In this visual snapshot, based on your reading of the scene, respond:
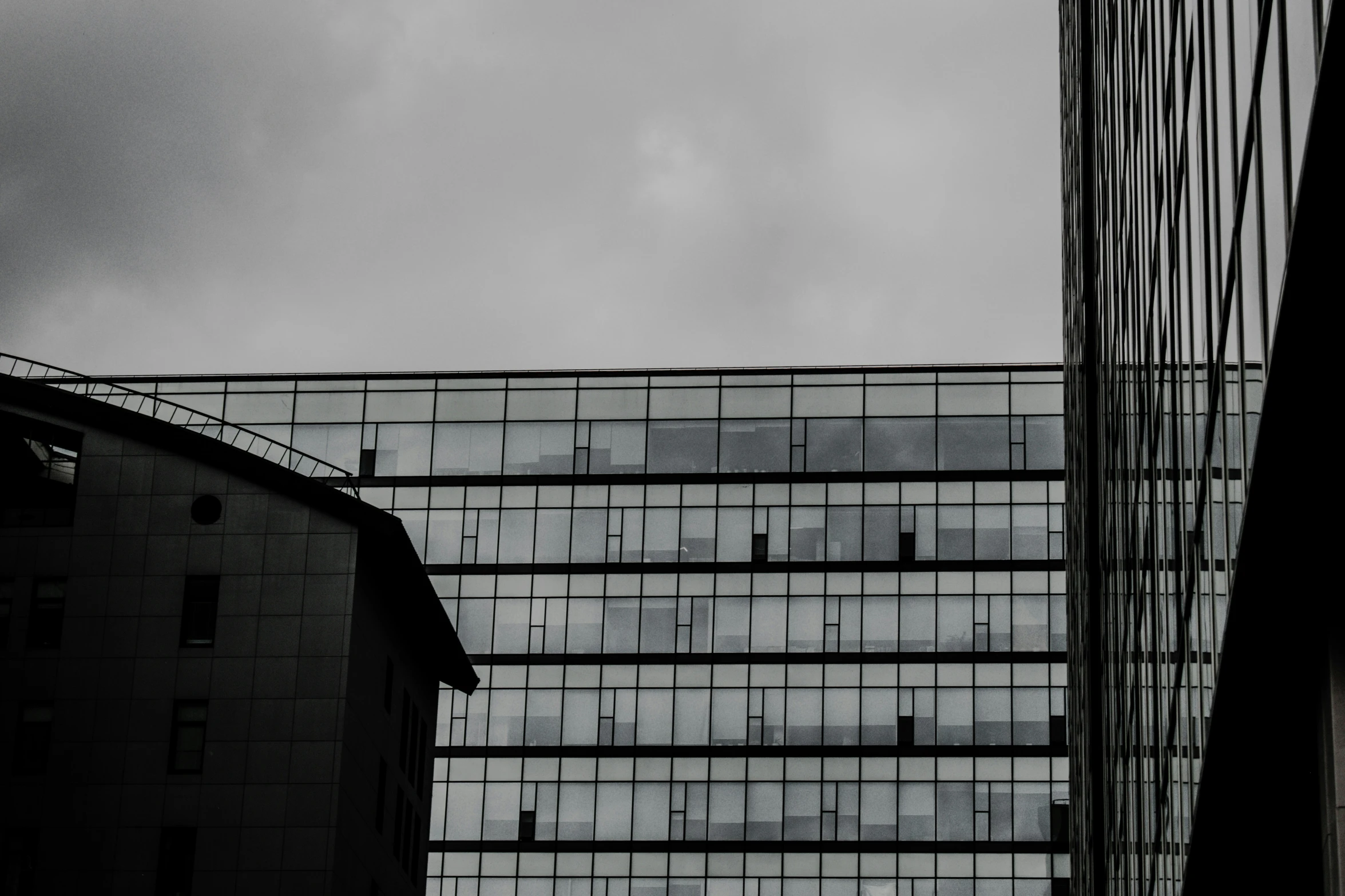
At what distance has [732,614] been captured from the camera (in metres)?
94.6

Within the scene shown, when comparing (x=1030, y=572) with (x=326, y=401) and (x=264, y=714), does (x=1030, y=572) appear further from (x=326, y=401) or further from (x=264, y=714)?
(x=264, y=714)

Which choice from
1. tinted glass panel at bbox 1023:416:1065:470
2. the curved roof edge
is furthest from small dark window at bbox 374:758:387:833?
tinted glass panel at bbox 1023:416:1065:470

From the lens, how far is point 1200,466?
2767 cm

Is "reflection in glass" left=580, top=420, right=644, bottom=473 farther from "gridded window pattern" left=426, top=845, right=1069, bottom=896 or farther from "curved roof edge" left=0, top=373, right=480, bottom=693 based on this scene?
"curved roof edge" left=0, top=373, right=480, bottom=693

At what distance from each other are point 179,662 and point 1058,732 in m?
45.5

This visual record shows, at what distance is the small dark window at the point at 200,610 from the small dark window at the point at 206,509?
1811mm

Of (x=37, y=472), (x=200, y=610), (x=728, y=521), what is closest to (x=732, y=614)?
(x=728, y=521)

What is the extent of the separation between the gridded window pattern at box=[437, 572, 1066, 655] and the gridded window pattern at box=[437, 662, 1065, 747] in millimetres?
1148

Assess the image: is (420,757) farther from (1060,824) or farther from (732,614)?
(1060,824)

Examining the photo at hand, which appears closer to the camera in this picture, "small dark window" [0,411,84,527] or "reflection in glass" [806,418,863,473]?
"small dark window" [0,411,84,527]

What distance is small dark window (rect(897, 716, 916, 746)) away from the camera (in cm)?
9119

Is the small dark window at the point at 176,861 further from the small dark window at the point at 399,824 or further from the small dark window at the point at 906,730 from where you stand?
the small dark window at the point at 906,730

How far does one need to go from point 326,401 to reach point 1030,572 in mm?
36381

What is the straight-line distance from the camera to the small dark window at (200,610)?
60.0 meters
